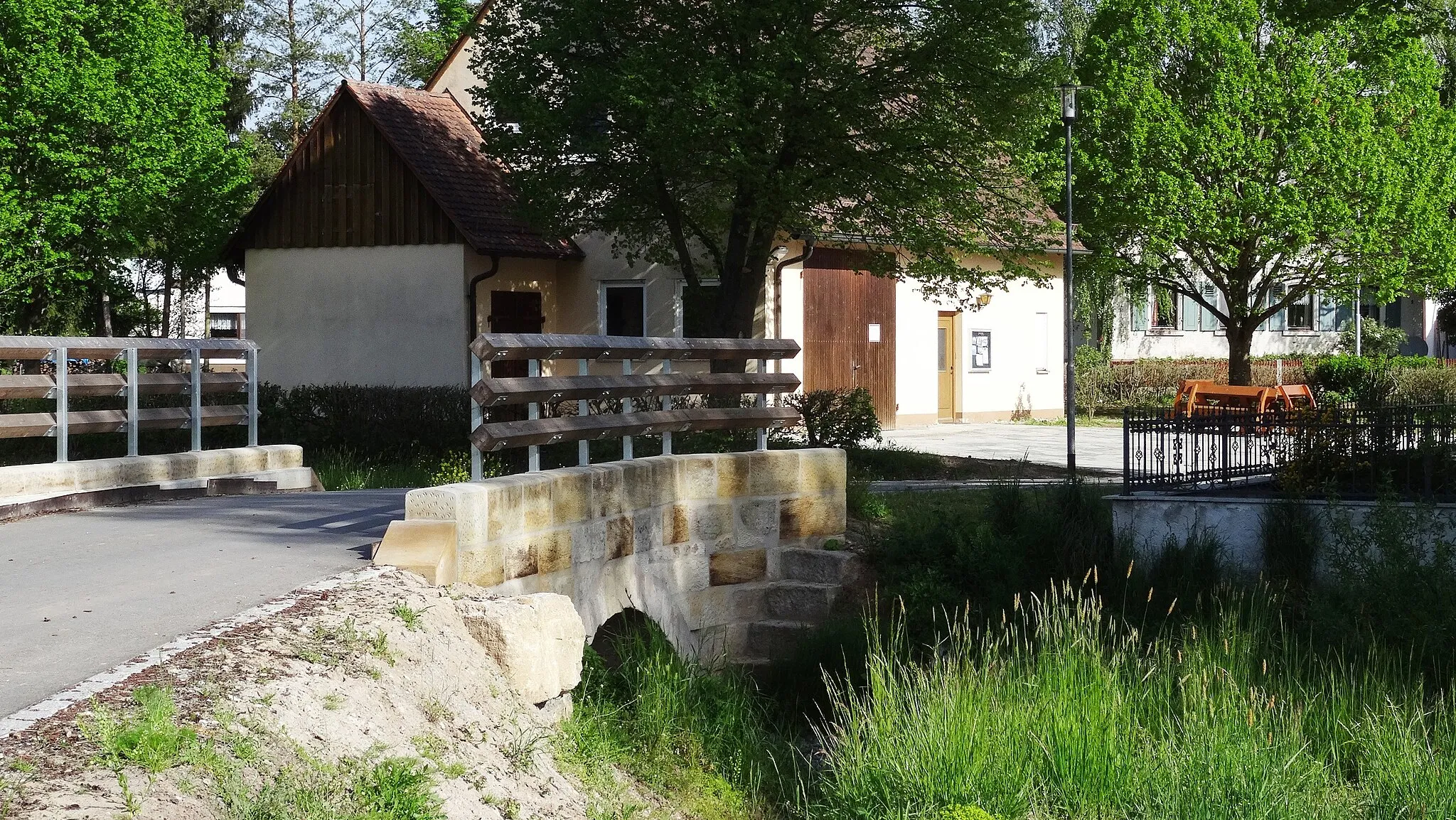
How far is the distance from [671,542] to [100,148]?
2339 cm

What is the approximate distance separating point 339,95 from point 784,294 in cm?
795

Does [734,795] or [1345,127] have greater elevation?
[1345,127]

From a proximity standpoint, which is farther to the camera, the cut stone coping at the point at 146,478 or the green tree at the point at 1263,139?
the green tree at the point at 1263,139

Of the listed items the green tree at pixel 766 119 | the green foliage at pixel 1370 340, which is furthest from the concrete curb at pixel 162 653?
the green foliage at pixel 1370 340

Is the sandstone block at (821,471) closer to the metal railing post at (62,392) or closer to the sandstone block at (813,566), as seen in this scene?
the sandstone block at (813,566)

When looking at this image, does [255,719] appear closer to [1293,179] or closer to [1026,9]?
[1026,9]

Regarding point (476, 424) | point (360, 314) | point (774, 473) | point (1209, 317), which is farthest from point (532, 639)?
point (1209, 317)

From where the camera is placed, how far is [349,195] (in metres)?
24.6

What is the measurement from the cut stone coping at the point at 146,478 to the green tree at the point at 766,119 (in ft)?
21.8

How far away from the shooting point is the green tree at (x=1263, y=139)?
29609 mm

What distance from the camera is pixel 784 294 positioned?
2547cm

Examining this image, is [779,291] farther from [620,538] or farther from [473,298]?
[620,538]

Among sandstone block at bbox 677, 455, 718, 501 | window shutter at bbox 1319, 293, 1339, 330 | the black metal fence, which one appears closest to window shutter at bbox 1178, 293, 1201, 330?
window shutter at bbox 1319, 293, 1339, 330

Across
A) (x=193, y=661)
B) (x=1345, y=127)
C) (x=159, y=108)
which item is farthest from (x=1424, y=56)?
(x=193, y=661)
